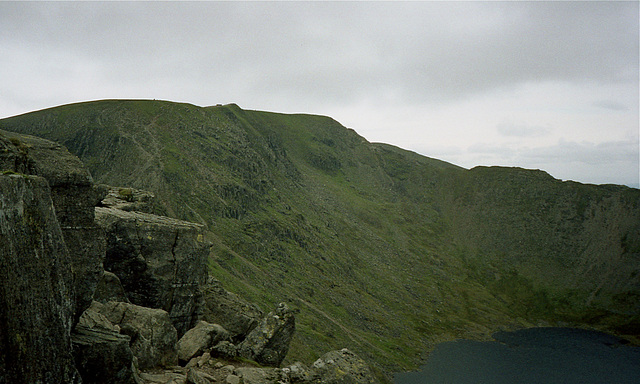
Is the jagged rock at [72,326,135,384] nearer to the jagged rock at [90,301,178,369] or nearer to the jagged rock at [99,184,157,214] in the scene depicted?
the jagged rock at [90,301,178,369]

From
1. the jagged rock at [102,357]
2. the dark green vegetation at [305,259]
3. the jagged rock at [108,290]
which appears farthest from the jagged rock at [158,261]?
the dark green vegetation at [305,259]

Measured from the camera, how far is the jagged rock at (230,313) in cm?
3722

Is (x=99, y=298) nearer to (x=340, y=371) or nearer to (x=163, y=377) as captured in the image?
(x=163, y=377)

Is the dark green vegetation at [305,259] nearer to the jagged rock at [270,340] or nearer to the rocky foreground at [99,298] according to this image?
the jagged rock at [270,340]

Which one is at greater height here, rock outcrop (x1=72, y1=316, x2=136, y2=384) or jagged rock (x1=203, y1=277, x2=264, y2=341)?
rock outcrop (x1=72, y1=316, x2=136, y2=384)

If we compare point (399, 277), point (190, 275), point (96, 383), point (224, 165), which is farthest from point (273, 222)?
point (96, 383)

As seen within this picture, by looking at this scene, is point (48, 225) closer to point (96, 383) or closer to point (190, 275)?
point (96, 383)

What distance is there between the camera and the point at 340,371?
26.0 meters

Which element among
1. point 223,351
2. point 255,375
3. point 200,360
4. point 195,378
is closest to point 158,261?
point 223,351

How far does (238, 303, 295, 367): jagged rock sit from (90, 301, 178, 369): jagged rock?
711 centimetres

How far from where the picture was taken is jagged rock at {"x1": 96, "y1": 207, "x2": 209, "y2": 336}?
29719mm

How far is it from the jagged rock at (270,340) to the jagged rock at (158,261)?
6485 mm

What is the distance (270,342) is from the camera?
31.7 m

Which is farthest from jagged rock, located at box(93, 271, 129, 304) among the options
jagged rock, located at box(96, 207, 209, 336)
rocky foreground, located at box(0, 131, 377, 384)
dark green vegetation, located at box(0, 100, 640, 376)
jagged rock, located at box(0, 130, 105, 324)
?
dark green vegetation, located at box(0, 100, 640, 376)
